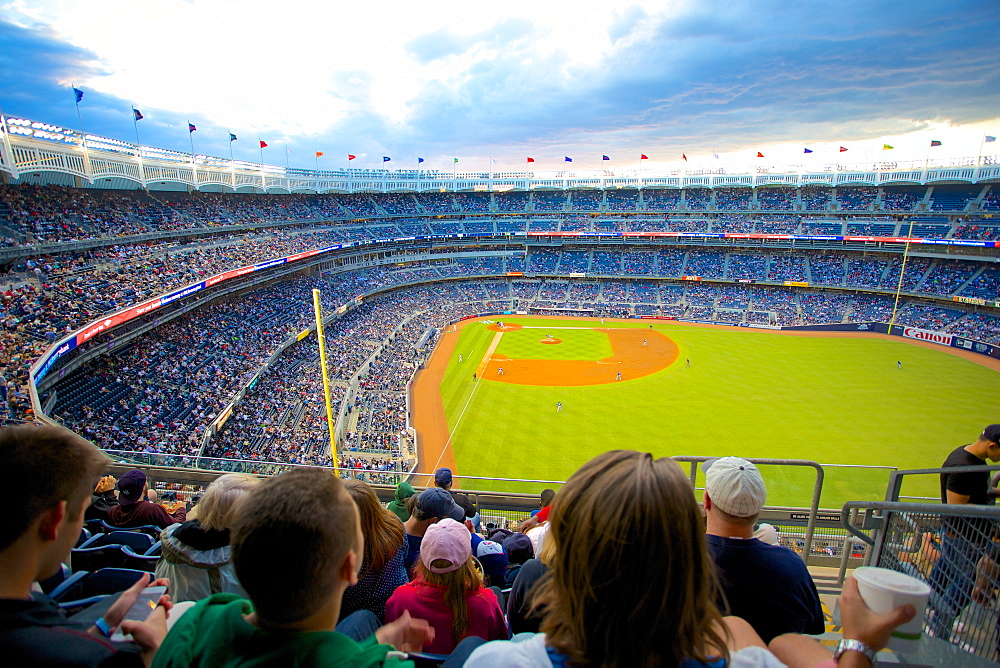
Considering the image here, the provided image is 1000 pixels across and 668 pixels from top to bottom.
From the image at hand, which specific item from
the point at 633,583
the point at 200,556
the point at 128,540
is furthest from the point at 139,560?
the point at 633,583

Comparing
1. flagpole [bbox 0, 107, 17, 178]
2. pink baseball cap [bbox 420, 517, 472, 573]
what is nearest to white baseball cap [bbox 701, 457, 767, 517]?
pink baseball cap [bbox 420, 517, 472, 573]

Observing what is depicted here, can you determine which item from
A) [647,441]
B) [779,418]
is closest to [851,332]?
[779,418]

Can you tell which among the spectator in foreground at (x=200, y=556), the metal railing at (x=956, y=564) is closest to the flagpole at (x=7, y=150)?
the spectator in foreground at (x=200, y=556)

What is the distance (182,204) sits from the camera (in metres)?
A: 37.3

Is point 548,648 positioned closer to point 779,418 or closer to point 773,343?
point 779,418

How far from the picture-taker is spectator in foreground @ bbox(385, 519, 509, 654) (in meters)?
3.05

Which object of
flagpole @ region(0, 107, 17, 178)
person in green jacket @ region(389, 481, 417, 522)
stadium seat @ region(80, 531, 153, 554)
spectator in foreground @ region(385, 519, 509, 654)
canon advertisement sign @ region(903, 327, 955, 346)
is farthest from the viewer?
canon advertisement sign @ region(903, 327, 955, 346)

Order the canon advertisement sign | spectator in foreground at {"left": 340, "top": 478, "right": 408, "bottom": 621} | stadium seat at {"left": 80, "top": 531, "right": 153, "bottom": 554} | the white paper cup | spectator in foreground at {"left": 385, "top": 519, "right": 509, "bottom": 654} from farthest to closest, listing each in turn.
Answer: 1. the canon advertisement sign
2. stadium seat at {"left": 80, "top": 531, "right": 153, "bottom": 554}
3. spectator in foreground at {"left": 340, "top": 478, "right": 408, "bottom": 621}
4. spectator in foreground at {"left": 385, "top": 519, "right": 509, "bottom": 654}
5. the white paper cup

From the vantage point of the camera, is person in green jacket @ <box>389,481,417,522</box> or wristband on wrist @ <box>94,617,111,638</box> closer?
wristband on wrist @ <box>94,617,111,638</box>

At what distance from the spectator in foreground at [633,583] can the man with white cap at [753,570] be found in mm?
1356

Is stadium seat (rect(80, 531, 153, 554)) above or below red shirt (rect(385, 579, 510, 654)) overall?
below

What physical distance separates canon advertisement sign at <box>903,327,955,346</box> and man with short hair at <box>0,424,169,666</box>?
172 feet

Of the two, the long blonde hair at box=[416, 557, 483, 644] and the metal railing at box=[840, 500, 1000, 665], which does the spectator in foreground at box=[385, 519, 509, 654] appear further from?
the metal railing at box=[840, 500, 1000, 665]

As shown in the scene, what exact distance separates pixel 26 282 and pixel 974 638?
1176 inches
